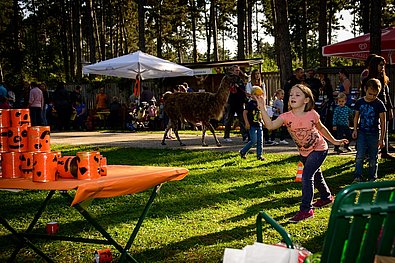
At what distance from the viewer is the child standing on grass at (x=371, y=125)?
27.3ft

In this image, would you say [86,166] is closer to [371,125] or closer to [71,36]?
[371,125]

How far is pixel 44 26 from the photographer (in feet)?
197

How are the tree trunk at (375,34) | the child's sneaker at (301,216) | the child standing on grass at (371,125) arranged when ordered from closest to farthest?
the child's sneaker at (301,216) → the child standing on grass at (371,125) → the tree trunk at (375,34)

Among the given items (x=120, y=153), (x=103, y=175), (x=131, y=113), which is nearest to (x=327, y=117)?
(x=120, y=153)

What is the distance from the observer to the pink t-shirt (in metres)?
6.35

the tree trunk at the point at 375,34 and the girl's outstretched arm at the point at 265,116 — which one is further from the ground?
the tree trunk at the point at 375,34

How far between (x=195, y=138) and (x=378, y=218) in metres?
14.9

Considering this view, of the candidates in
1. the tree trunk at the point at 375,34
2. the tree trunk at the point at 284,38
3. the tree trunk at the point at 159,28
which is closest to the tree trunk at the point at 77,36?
the tree trunk at the point at 159,28

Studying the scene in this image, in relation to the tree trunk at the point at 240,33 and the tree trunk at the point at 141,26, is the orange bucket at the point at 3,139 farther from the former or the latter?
the tree trunk at the point at 240,33

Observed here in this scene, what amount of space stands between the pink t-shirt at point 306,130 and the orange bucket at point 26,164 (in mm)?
3389

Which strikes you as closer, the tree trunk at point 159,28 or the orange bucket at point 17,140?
the orange bucket at point 17,140

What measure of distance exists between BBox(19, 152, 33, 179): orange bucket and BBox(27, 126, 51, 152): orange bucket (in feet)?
0.43

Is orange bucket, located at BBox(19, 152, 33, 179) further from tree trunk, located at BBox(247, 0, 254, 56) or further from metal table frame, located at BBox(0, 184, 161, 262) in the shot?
tree trunk, located at BBox(247, 0, 254, 56)

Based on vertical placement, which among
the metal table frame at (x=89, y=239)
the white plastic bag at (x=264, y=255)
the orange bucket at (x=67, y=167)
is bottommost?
the metal table frame at (x=89, y=239)
